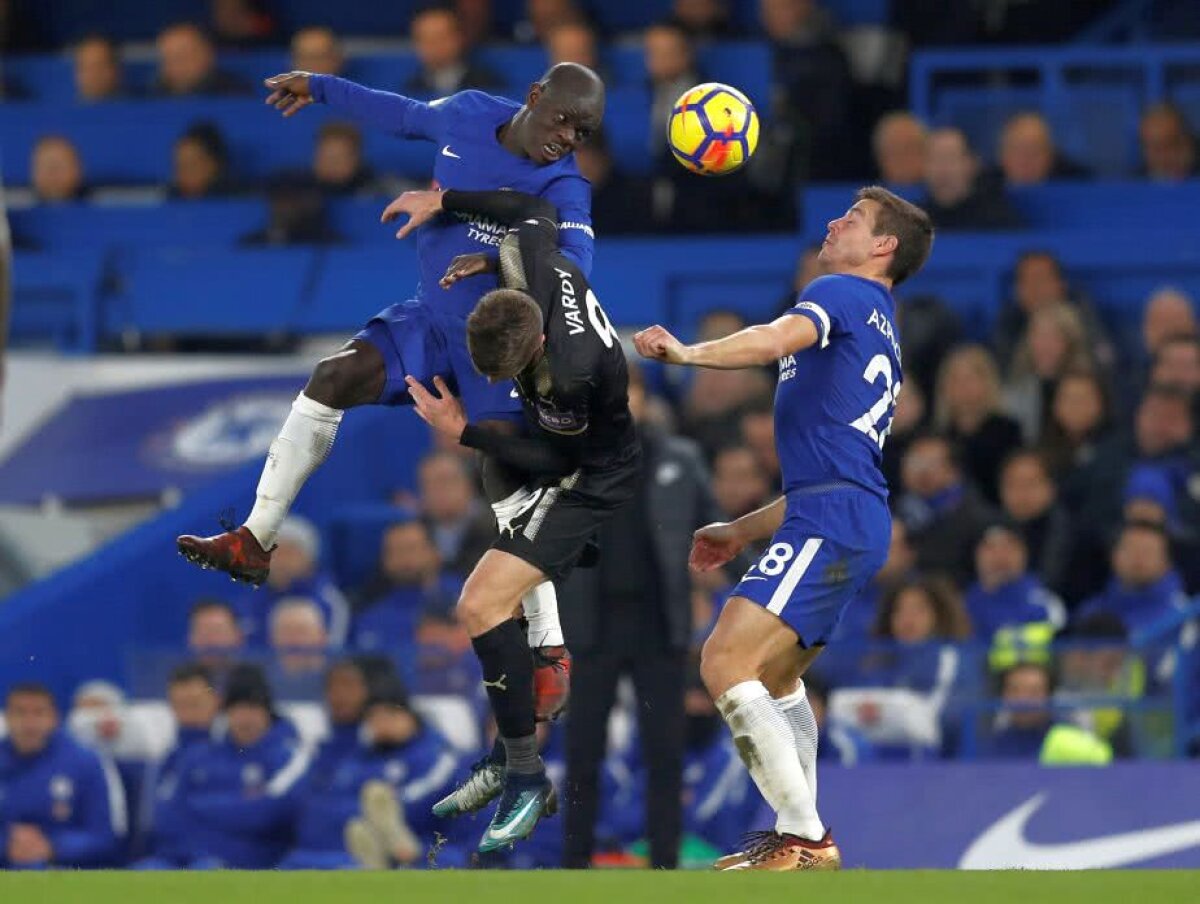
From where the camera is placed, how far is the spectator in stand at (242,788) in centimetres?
1168

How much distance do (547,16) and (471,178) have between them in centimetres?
840

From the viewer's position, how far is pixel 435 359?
8570 millimetres

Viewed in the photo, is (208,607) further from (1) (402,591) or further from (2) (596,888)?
(2) (596,888)

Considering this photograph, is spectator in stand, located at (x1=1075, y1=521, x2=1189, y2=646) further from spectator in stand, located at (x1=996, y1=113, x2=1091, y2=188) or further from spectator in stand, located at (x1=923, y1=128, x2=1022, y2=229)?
spectator in stand, located at (x1=996, y1=113, x2=1091, y2=188)

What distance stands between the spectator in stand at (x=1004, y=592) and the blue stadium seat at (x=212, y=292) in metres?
5.25

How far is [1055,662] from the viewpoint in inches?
448

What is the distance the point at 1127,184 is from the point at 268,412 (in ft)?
16.9

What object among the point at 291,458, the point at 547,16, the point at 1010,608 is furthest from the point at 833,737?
the point at 547,16

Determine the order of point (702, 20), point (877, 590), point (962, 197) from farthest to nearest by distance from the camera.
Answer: point (702, 20), point (962, 197), point (877, 590)

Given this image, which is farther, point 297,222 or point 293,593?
point 297,222

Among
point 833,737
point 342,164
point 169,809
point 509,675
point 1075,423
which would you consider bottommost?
point 169,809

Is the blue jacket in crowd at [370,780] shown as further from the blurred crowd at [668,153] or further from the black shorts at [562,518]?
the blurred crowd at [668,153]

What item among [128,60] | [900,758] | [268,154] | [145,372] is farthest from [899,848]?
[128,60]

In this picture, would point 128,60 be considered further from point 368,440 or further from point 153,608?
point 153,608
